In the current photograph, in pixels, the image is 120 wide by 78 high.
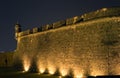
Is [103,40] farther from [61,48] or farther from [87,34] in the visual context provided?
[61,48]

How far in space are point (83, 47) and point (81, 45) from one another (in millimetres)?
336

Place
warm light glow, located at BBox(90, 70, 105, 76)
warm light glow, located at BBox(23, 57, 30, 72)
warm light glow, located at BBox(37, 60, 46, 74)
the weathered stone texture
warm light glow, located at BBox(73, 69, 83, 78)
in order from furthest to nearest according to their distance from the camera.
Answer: warm light glow, located at BBox(23, 57, 30, 72) → warm light glow, located at BBox(37, 60, 46, 74) → warm light glow, located at BBox(73, 69, 83, 78) → warm light glow, located at BBox(90, 70, 105, 76) → the weathered stone texture

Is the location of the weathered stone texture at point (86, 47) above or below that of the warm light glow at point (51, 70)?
above

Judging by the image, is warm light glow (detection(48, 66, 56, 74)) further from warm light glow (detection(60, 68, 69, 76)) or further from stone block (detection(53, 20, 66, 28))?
stone block (detection(53, 20, 66, 28))

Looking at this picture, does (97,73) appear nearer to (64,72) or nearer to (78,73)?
(78,73)

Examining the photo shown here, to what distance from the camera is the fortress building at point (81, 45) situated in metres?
18.3

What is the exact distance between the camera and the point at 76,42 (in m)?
21.2

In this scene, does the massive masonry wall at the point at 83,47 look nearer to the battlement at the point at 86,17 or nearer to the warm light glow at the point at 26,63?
the battlement at the point at 86,17

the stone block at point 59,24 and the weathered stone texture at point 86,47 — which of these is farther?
the stone block at point 59,24

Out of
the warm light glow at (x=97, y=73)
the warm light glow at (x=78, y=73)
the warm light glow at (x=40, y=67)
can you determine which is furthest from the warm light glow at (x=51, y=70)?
the warm light glow at (x=97, y=73)

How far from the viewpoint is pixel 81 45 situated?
2064 cm

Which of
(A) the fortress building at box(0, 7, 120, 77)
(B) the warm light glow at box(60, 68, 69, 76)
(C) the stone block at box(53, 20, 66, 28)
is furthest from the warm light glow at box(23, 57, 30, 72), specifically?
(B) the warm light glow at box(60, 68, 69, 76)

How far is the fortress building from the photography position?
60.0ft

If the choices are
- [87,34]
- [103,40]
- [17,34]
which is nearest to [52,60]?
[87,34]
